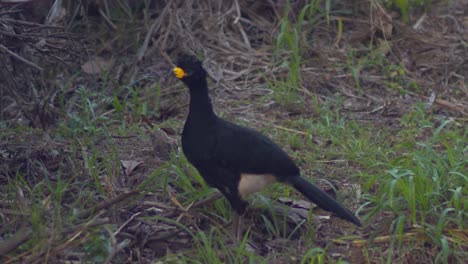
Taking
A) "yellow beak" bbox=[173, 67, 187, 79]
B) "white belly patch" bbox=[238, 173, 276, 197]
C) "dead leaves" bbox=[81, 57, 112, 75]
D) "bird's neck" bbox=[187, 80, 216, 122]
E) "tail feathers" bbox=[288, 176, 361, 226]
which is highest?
"yellow beak" bbox=[173, 67, 187, 79]

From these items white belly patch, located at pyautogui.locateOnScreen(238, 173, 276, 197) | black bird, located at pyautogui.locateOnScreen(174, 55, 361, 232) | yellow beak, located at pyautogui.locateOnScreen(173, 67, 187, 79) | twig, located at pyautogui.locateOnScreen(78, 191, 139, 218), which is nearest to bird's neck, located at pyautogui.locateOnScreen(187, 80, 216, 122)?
black bird, located at pyautogui.locateOnScreen(174, 55, 361, 232)

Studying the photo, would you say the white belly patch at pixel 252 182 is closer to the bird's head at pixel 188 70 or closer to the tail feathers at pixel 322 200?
the tail feathers at pixel 322 200

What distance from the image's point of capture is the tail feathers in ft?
15.2

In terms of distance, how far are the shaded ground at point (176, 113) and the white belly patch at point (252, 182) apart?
18 centimetres

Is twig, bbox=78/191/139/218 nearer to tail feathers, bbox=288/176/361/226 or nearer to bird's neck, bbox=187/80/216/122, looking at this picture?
bird's neck, bbox=187/80/216/122

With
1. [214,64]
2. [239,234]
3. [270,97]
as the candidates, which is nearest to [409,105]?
[270,97]

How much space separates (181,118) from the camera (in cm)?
663

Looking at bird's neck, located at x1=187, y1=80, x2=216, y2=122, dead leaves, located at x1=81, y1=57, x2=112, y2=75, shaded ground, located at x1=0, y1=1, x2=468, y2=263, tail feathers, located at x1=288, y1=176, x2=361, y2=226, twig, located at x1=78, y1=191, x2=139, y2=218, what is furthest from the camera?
dead leaves, located at x1=81, y1=57, x2=112, y2=75

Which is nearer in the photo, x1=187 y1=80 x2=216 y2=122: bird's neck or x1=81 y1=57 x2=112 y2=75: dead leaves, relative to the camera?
x1=187 y1=80 x2=216 y2=122: bird's neck

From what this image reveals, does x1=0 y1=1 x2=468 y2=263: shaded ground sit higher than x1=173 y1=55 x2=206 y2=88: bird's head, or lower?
lower

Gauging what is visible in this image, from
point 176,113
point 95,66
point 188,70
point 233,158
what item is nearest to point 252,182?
point 233,158

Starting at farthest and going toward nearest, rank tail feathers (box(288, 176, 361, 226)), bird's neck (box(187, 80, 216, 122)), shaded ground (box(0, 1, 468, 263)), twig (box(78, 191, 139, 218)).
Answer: bird's neck (box(187, 80, 216, 122)), tail feathers (box(288, 176, 361, 226)), shaded ground (box(0, 1, 468, 263)), twig (box(78, 191, 139, 218))

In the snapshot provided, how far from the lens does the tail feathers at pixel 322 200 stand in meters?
4.64

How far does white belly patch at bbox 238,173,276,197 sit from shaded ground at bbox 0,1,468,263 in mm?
176
